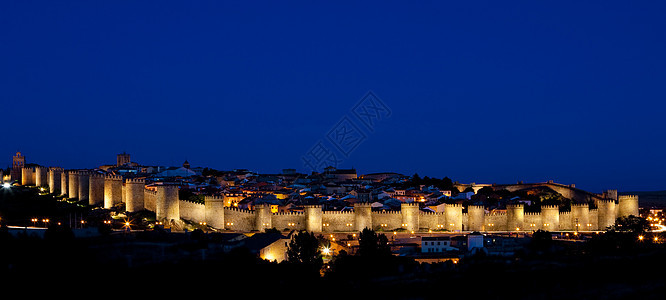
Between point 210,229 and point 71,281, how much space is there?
15.0 metres

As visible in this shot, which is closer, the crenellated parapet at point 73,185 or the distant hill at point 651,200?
the crenellated parapet at point 73,185

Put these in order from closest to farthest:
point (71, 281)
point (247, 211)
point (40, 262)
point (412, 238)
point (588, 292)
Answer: point (71, 281), point (40, 262), point (588, 292), point (412, 238), point (247, 211)

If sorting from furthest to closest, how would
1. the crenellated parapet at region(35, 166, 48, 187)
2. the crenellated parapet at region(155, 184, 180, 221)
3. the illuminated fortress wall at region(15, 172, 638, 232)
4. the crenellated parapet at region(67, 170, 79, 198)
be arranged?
the crenellated parapet at region(35, 166, 48, 187), the crenellated parapet at region(67, 170, 79, 198), the illuminated fortress wall at region(15, 172, 638, 232), the crenellated parapet at region(155, 184, 180, 221)

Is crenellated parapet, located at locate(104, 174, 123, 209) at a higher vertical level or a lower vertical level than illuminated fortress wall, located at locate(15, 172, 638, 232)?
higher

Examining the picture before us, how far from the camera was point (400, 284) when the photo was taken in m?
11.3

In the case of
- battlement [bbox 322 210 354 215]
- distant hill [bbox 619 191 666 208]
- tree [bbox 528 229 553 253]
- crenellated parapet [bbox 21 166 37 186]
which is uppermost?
crenellated parapet [bbox 21 166 37 186]

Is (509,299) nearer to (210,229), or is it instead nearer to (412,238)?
(412,238)

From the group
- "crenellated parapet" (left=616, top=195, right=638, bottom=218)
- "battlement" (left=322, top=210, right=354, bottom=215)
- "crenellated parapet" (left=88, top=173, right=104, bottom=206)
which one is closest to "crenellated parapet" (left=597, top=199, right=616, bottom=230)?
"crenellated parapet" (left=616, top=195, right=638, bottom=218)

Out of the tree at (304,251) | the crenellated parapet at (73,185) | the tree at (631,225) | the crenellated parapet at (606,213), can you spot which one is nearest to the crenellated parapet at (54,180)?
the crenellated parapet at (73,185)

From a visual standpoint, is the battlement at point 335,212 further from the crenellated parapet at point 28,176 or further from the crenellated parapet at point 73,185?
the crenellated parapet at point 28,176

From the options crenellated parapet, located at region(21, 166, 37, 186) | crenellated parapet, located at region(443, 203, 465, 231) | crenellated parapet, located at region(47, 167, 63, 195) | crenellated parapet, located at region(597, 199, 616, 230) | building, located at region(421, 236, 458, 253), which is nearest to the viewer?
building, located at region(421, 236, 458, 253)

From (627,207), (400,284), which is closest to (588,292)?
(400,284)

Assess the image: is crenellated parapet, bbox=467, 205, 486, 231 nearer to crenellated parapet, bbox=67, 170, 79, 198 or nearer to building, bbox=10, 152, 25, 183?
crenellated parapet, bbox=67, 170, 79, 198

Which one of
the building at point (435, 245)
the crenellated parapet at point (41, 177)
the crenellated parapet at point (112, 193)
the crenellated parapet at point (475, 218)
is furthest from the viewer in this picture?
the crenellated parapet at point (41, 177)
